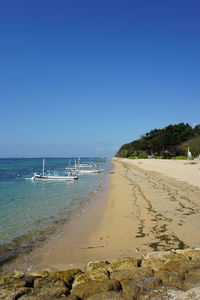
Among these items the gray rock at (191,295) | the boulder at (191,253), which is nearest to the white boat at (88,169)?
the boulder at (191,253)

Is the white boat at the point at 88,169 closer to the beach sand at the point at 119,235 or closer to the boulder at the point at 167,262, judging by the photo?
the beach sand at the point at 119,235

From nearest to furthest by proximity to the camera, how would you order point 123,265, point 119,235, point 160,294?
1. point 160,294
2. point 123,265
3. point 119,235

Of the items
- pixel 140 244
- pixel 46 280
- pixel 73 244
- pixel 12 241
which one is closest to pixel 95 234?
pixel 73 244

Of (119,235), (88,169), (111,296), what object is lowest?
(88,169)

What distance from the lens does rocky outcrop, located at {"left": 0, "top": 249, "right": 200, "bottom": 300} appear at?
4408 millimetres

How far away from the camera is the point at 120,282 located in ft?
16.3

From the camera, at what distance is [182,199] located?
17266 mm

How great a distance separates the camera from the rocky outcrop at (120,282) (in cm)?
441

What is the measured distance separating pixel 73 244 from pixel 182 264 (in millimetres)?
5145

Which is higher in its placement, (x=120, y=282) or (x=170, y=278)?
(x=170, y=278)

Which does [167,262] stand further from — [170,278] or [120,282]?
[120,282]

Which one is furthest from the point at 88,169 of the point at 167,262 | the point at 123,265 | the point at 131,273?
the point at 131,273

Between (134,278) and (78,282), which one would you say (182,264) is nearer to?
(134,278)

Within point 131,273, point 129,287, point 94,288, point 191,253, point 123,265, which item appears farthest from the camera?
point 191,253
